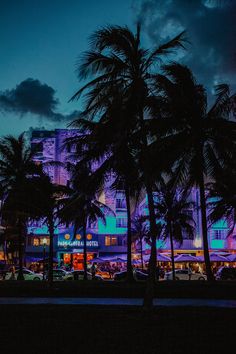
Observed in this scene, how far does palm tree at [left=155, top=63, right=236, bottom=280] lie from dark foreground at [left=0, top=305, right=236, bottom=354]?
8052mm

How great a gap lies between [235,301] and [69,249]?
58.3 meters

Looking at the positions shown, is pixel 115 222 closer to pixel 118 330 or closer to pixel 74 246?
pixel 74 246

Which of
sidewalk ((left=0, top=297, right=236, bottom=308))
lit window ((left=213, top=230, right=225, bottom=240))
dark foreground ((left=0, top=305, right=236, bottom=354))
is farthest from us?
lit window ((left=213, top=230, right=225, bottom=240))

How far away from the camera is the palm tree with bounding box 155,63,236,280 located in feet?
68.4

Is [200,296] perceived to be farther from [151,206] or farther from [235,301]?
[151,206]

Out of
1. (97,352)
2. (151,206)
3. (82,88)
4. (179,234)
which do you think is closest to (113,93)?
(82,88)

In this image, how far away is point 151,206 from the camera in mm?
14750

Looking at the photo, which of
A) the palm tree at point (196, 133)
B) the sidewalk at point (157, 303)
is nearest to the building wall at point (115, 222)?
the palm tree at point (196, 133)

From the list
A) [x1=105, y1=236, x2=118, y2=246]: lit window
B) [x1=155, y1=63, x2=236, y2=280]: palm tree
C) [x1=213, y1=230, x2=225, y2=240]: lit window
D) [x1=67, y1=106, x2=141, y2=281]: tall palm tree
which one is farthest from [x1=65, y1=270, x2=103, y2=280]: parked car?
[x1=213, y1=230, x2=225, y2=240]: lit window

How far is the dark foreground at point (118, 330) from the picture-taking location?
27.7 feet

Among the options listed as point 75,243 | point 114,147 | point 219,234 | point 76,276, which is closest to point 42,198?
point 76,276

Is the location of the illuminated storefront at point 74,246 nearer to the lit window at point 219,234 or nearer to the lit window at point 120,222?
the lit window at point 120,222

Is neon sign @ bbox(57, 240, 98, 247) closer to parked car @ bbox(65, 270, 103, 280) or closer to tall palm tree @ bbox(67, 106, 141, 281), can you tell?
parked car @ bbox(65, 270, 103, 280)

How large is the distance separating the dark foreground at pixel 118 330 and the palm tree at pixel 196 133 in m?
8.05
